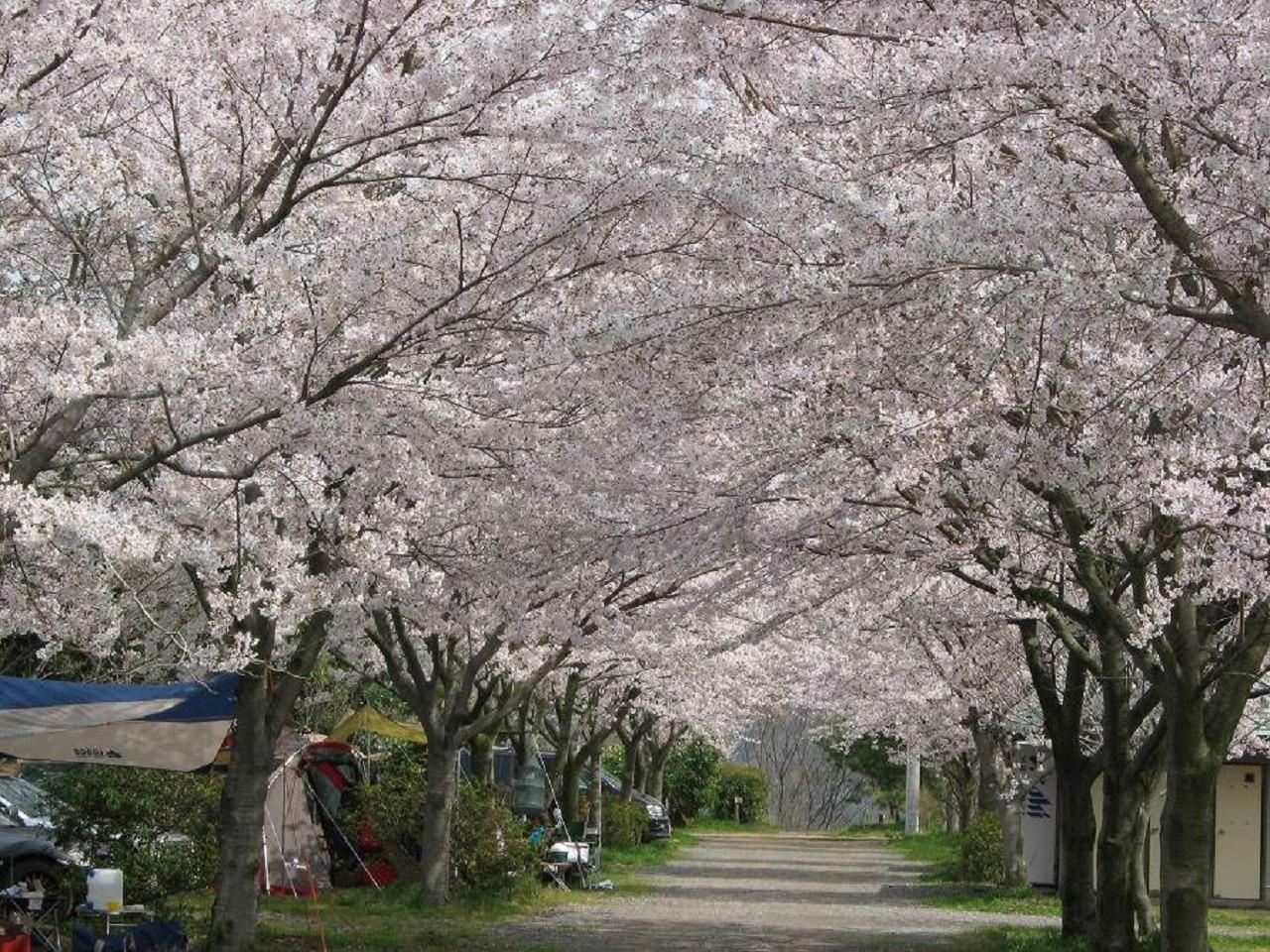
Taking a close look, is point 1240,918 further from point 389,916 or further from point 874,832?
point 874,832

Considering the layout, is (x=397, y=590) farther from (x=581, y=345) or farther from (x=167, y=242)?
(x=581, y=345)

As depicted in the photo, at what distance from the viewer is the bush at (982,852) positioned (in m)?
25.8

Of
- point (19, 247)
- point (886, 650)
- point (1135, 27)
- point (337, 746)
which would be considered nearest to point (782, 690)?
point (886, 650)

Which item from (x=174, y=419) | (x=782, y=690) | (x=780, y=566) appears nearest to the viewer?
(x=174, y=419)

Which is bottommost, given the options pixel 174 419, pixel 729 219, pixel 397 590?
pixel 397 590

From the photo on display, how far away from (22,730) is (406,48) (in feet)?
20.1

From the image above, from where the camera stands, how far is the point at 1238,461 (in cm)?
941

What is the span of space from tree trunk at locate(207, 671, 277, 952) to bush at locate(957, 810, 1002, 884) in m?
16.2

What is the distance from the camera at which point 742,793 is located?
191 feet

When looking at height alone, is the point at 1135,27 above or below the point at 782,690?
above

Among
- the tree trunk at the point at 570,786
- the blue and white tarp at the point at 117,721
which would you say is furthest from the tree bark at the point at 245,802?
the tree trunk at the point at 570,786

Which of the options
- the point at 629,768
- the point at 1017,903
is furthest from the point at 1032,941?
the point at 629,768

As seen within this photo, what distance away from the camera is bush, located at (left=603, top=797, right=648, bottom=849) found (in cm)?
3256

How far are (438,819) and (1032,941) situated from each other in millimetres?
6623
